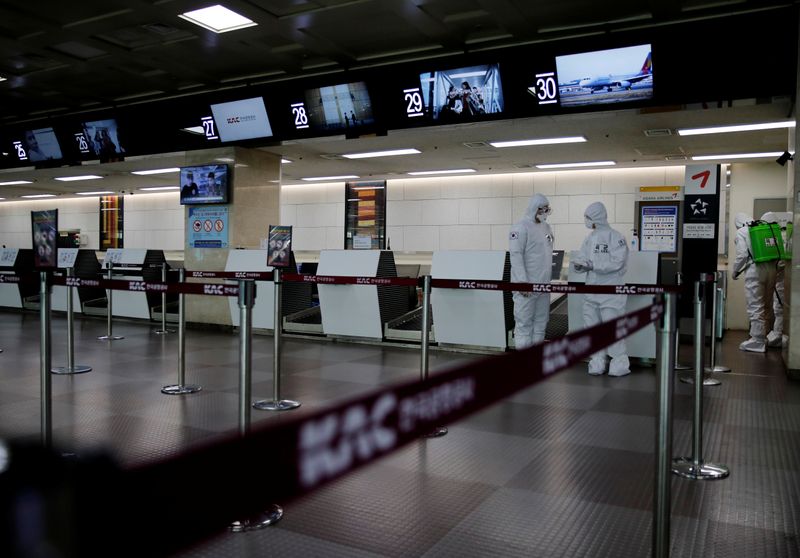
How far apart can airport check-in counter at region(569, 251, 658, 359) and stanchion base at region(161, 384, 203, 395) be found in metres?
4.29

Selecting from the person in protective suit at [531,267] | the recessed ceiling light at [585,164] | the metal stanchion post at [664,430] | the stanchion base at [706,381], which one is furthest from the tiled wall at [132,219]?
the metal stanchion post at [664,430]

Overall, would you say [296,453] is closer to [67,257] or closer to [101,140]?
[101,140]

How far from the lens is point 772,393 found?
5.82 meters

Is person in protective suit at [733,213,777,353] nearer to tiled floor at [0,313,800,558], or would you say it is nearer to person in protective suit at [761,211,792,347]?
person in protective suit at [761,211,792,347]

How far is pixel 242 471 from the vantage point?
833mm

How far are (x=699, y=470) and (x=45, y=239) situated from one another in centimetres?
463

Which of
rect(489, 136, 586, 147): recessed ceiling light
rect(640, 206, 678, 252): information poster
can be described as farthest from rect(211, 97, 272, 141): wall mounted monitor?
rect(640, 206, 678, 252): information poster

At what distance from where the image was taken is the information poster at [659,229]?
8.38 meters

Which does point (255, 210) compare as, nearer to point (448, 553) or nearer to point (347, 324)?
point (347, 324)

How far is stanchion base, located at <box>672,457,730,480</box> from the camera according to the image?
139 inches

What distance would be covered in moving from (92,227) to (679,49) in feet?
60.4

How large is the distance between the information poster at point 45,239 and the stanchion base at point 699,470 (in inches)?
171

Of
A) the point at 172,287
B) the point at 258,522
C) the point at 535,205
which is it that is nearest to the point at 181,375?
the point at 172,287

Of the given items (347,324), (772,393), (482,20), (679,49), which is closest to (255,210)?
(347,324)
